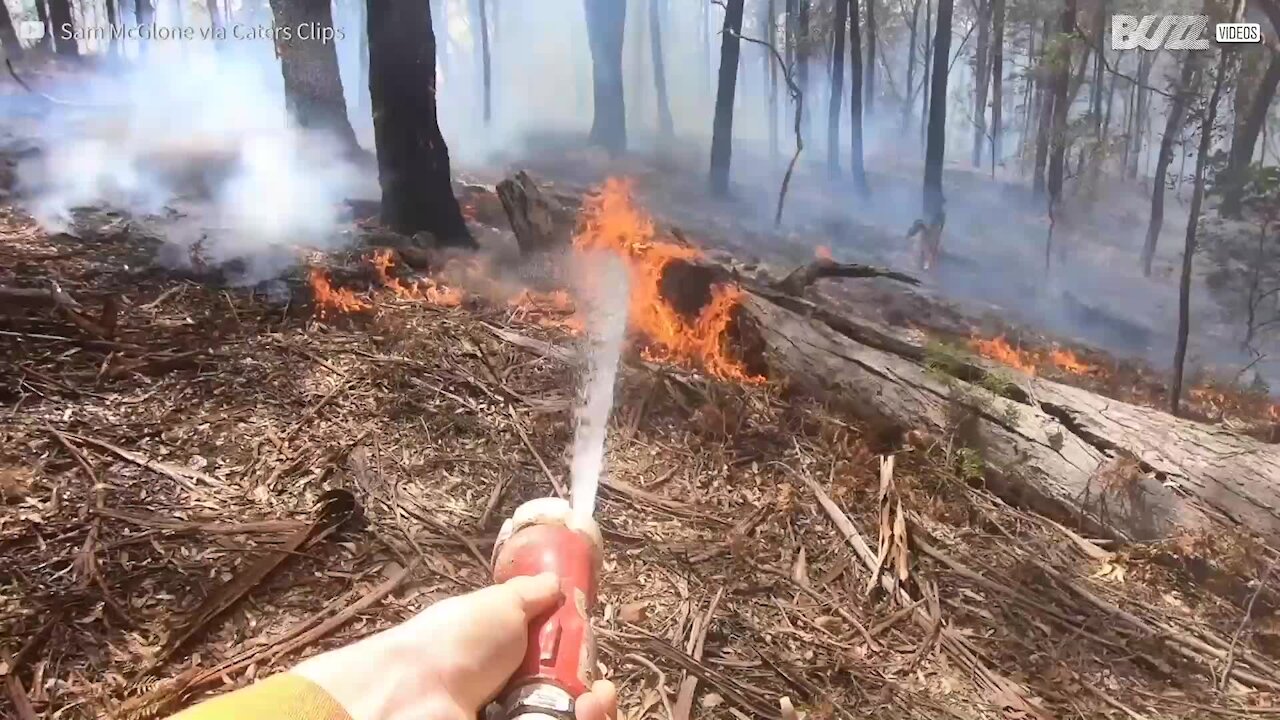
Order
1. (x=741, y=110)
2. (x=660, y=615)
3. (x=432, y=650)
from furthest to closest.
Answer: (x=741, y=110), (x=660, y=615), (x=432, y=650)

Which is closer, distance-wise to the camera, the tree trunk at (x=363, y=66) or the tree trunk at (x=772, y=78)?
the tree trunk at (x=363, y=66)

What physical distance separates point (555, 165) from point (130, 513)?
4.18 ft

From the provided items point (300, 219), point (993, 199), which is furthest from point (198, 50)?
point (993, 199)

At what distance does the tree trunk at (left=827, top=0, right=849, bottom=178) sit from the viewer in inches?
91.2

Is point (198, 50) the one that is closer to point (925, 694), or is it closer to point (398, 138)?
point (398, 138)

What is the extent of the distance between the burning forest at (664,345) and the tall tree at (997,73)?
21 mm

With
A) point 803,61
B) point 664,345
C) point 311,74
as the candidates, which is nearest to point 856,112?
point 803,61

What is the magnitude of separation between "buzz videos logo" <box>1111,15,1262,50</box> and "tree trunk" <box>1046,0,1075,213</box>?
0.38 ft

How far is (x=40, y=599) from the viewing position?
56.2 inches

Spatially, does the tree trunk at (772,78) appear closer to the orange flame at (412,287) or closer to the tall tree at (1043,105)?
Result: the tall tree at (1043,105)

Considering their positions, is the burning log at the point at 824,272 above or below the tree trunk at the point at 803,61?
below

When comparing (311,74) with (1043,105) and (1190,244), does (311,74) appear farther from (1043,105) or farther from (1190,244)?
(1190,244)

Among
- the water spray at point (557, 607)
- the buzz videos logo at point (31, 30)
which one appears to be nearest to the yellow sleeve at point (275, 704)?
the water spray at point (557, 607)

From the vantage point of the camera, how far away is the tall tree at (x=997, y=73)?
218cm
